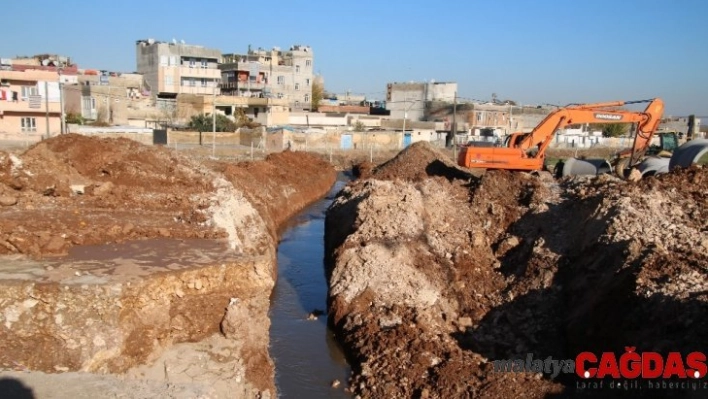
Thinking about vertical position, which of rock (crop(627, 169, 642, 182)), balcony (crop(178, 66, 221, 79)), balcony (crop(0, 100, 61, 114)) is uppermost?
balcony (crop(178, 66, 221, 79))

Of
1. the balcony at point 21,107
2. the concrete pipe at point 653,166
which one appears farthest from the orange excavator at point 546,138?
the balcony at point 21,107

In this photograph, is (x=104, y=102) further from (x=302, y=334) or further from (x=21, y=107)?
(x=302, y=334)

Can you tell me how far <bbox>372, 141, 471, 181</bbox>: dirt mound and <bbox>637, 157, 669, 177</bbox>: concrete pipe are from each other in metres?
6.15

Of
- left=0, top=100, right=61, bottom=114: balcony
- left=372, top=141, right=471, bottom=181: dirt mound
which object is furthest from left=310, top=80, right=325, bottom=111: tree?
left=372, top=141, right=471, bottom=181: dirt mound

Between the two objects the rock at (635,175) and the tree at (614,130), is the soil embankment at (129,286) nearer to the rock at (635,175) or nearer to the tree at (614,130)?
the rock at (635,175)

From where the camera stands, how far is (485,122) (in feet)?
194

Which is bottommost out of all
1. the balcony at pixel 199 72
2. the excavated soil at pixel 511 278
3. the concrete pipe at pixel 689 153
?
the excavated soil at pixel 511 278

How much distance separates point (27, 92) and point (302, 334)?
31.4 meters

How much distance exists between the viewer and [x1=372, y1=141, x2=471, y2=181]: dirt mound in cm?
2348

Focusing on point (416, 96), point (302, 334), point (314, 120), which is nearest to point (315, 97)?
point (416, 96)

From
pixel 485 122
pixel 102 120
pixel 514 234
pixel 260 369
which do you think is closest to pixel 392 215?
pixel 514 234

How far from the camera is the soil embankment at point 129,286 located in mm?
8195

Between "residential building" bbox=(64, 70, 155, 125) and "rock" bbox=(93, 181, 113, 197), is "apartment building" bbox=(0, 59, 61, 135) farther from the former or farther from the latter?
"rock" bbox=(93, 181, 113, 197)

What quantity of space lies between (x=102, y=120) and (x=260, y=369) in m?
41.8
